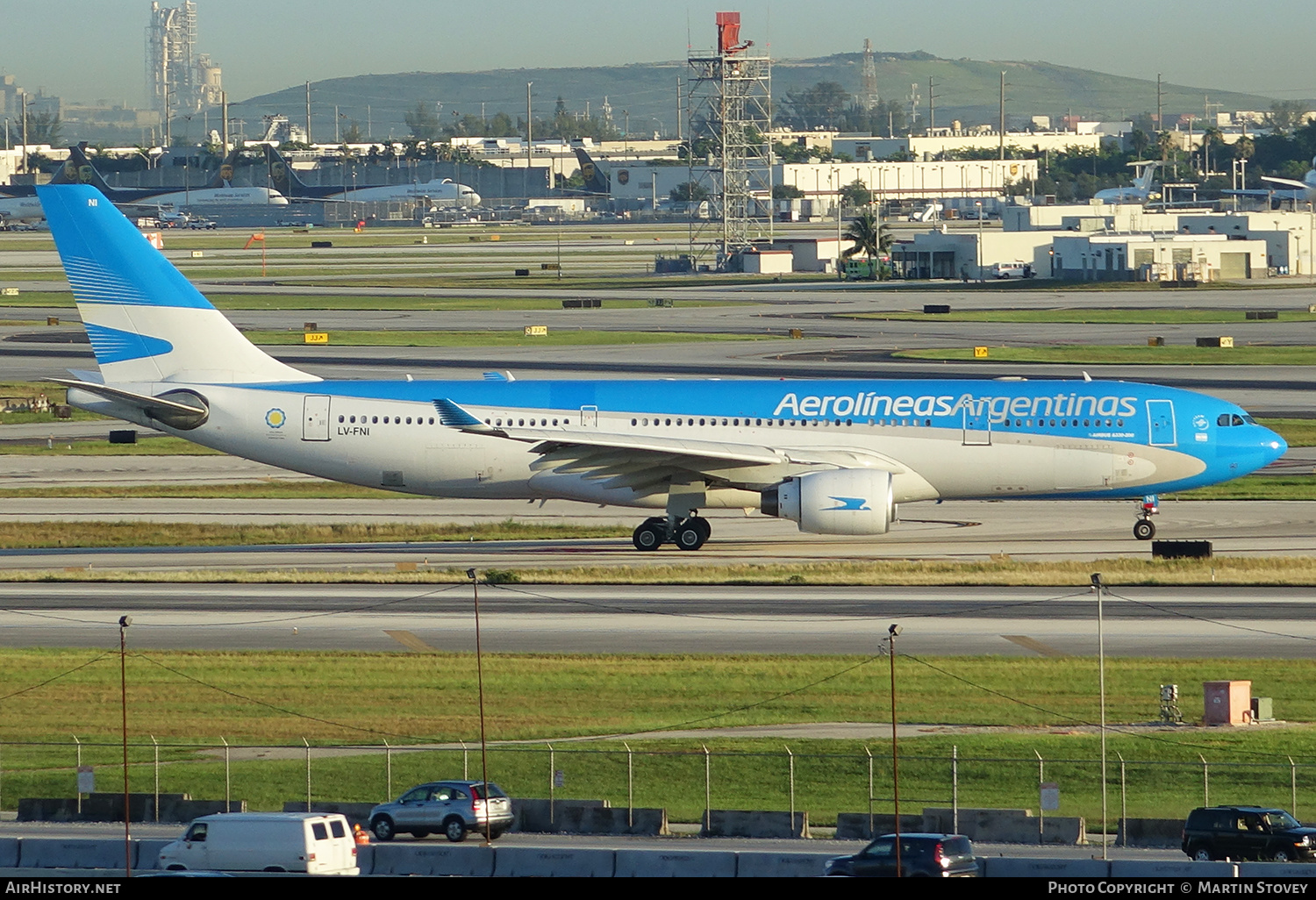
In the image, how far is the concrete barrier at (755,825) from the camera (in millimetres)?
28516

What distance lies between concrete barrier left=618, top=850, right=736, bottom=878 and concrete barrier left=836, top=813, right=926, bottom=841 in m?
4.22


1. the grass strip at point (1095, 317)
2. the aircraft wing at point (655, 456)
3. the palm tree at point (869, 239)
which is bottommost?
the aircraft wing at point (655, 456)

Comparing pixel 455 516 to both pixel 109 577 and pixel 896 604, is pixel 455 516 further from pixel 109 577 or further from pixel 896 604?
pixel 896 604

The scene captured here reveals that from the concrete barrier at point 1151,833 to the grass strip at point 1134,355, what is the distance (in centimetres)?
7222

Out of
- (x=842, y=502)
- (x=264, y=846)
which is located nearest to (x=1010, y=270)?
(x=842, y=502)

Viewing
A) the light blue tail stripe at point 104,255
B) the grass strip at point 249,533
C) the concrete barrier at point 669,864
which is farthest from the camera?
the grass strip at point 249,533

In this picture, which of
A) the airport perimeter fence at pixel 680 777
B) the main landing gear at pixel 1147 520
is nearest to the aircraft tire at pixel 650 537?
the main landing gear at pixel 1147 520

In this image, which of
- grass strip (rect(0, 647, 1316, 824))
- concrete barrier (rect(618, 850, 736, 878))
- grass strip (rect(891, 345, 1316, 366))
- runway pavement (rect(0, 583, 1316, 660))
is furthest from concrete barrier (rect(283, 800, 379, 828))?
grass strip (rect(891, 345, 1316, 366))

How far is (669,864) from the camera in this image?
2483 cm

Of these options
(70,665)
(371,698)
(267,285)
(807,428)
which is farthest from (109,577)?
(267,285)

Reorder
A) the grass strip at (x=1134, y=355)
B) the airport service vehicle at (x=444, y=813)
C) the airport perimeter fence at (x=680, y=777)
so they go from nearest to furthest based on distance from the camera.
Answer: the airport service vehicle at (x=444, y=813) < the airport perimeter fence at (x=680, y=777) < the grass strip at (x=1134, y=355)

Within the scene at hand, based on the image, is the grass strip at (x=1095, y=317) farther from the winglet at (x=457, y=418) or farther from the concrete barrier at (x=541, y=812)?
the concrete barrier at (x=541, y=812)

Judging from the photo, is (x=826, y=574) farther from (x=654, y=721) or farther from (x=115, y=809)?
(x=115, y=809)
